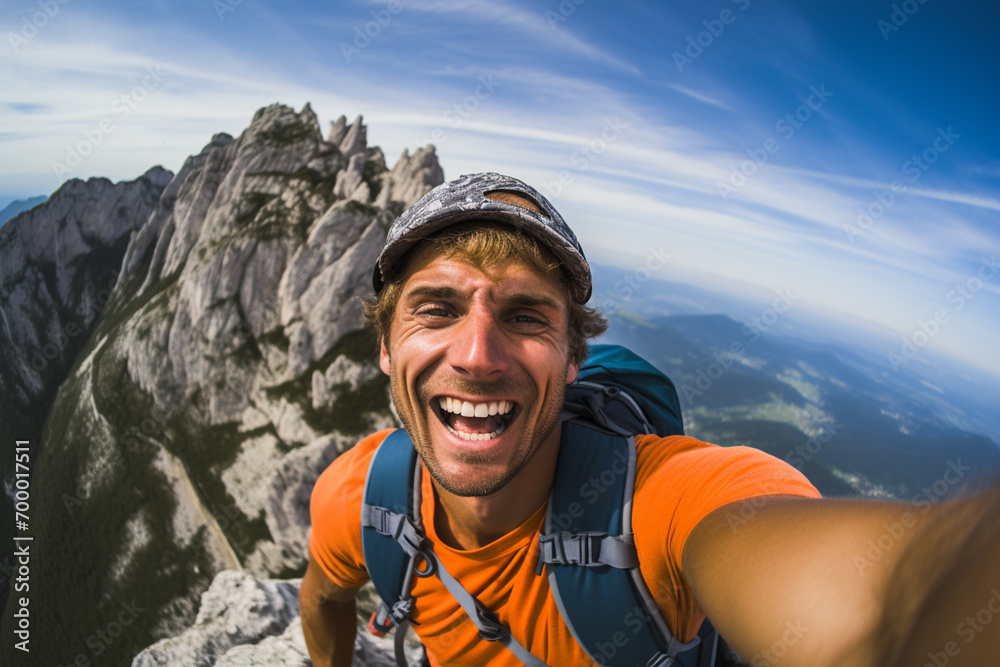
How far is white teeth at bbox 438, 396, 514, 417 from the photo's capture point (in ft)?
→ 11.9

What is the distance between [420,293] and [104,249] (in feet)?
406

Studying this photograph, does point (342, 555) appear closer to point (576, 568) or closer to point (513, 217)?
point (576, 568)

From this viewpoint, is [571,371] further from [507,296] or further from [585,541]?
[585,541]

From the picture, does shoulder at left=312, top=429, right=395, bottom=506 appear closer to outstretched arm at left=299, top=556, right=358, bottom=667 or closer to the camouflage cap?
outstretched arm at left=299, top=556, right=358, bottom=667

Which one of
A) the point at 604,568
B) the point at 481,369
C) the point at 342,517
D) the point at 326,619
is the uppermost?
the point at 481,369

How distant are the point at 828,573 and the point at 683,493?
1.22m

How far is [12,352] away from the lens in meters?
86.2

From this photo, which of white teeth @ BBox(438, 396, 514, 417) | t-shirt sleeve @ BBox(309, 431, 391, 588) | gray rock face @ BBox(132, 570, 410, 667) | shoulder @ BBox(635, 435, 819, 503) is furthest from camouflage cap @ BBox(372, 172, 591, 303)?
gray rock face @ BBox(132, 570, 410, 667)

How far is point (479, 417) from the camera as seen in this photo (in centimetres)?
370

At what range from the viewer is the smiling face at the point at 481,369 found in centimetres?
354

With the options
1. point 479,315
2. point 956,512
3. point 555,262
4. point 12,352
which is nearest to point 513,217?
point 555,262

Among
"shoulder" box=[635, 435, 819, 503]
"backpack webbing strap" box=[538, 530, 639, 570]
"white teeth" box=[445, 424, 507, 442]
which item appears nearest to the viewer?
"shoulder" box=[635, 435, 819, 503]

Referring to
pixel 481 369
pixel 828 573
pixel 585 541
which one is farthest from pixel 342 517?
pixel 828 573

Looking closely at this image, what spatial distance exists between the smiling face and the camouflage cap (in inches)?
10.4
